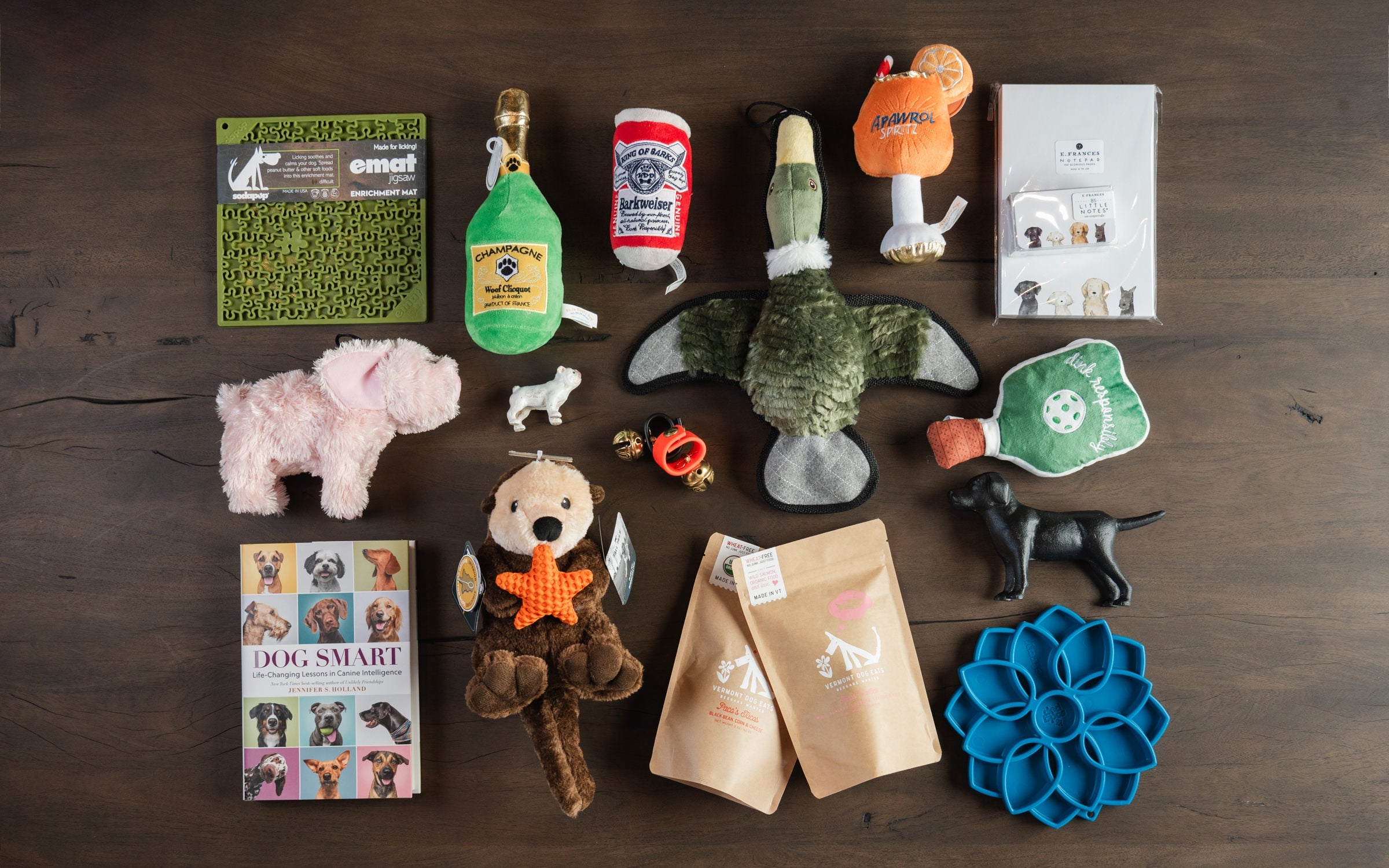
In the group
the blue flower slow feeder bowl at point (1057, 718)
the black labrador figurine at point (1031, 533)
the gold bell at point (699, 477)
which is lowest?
the blue flower slow feeder bowl at point (1057, 718)

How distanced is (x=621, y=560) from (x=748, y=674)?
8.7 inches

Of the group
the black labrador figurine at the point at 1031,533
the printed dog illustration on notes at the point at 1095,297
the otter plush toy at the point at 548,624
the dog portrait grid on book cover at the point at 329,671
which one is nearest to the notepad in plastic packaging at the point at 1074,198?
the printed dog illustration on notes at the point at 1095,297

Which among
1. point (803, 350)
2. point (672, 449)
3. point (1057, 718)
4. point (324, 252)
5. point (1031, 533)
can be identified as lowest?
point (1057, 718)

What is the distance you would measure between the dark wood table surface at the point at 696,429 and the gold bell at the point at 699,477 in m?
0.04

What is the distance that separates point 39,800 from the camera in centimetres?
101

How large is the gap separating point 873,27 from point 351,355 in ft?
2.69

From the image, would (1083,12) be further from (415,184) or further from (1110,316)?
(415,184)

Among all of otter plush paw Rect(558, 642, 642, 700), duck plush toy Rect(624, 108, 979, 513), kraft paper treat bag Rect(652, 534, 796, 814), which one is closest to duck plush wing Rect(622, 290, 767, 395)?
duck plush toy Rect(624, 108, 979, 513)

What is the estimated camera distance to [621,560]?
3.11 ft

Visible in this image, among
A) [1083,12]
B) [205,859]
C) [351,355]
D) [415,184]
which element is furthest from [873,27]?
[205,859]

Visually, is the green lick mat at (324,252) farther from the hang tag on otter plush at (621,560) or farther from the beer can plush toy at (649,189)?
the hang tag on otter plush at (621,560)

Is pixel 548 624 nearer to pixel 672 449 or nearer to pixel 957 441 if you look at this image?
pixel 672 449

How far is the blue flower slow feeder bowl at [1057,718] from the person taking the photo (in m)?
0.95

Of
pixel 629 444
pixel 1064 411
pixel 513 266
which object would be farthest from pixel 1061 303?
pixel 513 266
